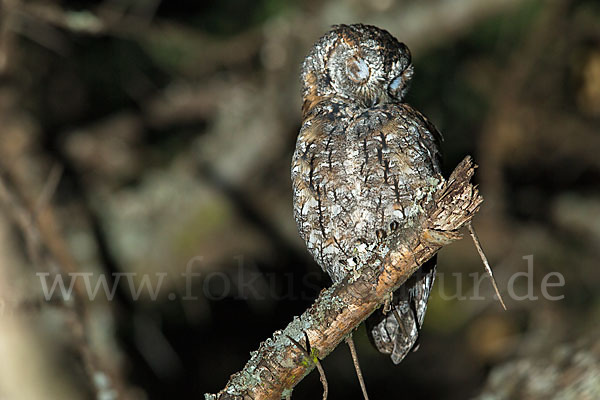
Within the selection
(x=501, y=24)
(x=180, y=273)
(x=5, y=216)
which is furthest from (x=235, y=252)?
(x=501, y=24)

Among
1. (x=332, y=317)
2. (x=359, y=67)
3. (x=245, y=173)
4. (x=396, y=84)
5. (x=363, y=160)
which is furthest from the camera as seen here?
(x=245, y=173)

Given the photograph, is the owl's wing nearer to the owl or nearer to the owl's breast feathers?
the owl

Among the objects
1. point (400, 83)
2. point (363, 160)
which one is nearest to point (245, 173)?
point (400, 83)

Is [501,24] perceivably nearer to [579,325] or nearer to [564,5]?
[564,5]

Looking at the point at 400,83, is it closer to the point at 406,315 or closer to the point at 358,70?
the point at 358,70

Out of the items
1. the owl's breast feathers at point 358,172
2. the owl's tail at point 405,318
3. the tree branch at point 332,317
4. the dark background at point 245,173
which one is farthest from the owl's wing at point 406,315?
the dark background at point 245,173

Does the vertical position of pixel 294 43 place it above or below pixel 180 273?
above
